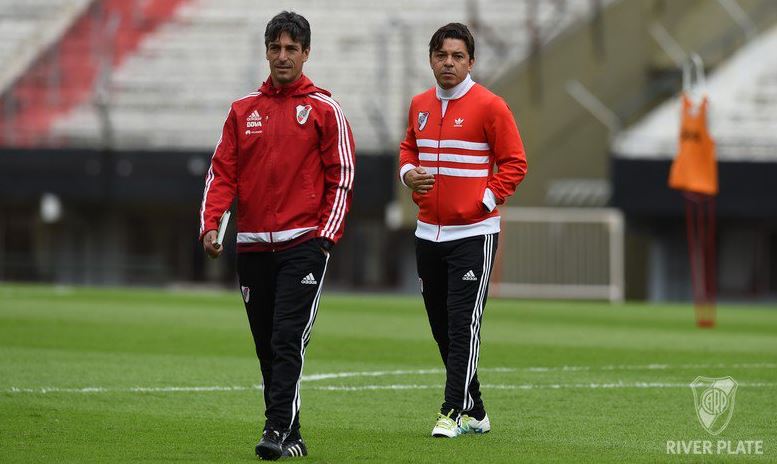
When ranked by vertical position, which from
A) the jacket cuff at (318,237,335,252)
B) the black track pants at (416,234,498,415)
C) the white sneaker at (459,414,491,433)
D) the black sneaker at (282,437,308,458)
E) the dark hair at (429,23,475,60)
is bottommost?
the white sneaker at (459,414,491,433)

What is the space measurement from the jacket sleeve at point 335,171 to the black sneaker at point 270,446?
40.2 inches

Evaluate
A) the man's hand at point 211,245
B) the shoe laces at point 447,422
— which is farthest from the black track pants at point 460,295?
the man's hand at point 211,245

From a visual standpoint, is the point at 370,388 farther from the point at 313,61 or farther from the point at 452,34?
the point at 313,61

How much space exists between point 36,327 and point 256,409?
8.67m

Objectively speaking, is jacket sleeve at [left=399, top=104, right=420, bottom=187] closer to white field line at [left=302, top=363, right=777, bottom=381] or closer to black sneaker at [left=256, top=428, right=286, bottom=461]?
black sneaker at [left=256, top=428, right=286, bottom=461]

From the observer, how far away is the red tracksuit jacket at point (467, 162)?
8.85 metres

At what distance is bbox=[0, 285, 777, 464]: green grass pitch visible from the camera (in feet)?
27.1

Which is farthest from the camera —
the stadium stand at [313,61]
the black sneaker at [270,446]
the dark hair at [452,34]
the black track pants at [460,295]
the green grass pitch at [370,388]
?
the stadium stand at [313,61]

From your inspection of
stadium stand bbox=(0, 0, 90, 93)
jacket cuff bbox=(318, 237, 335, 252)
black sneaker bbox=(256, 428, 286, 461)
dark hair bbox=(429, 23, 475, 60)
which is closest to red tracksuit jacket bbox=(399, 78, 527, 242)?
dark hair bbox=(429, 23, 475, 60)

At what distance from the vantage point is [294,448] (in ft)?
25.8

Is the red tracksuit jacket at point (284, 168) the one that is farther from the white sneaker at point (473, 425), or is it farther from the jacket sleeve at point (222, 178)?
the white sneaker at point (473, 425)

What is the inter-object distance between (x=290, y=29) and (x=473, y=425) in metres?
2.45

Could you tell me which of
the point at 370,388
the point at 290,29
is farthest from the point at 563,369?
the point at 290,29

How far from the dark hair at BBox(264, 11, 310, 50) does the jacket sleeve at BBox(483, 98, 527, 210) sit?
1291mm
